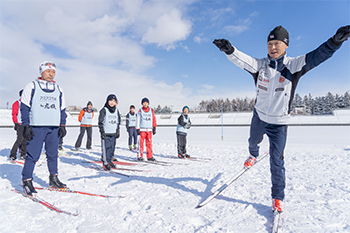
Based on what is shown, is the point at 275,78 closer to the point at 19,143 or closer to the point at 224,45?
the point at 224,45

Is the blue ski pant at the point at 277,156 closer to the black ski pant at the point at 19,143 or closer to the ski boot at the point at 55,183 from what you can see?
the ski boot at the point at 55,183

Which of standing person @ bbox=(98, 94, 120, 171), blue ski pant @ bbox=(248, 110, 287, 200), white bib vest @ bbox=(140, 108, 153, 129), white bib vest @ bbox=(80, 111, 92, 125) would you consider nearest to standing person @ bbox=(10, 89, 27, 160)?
standing person @ bbox=(98, 94, 120, 171)

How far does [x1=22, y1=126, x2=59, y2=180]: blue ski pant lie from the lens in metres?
3.44

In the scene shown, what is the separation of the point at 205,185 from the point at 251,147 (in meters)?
1.20

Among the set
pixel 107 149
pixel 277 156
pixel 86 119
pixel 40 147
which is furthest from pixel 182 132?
pixel 277 156

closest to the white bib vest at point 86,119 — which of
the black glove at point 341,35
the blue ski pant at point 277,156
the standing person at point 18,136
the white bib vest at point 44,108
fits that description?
the standing person at point 18,136

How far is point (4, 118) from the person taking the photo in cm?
3139

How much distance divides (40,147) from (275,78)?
13.3 feet

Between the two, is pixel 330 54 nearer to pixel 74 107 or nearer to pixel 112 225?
pixel 112 225

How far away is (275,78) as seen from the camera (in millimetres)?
2691

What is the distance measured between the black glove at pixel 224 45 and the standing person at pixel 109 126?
4.15 metres

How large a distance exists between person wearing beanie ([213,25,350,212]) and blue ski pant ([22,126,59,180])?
10.9 feet

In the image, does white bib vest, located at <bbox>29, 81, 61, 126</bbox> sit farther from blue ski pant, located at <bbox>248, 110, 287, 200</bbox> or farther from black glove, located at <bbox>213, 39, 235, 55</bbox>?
blue ski pant, located at <bbox>248, 110, 287, 200</bbox>

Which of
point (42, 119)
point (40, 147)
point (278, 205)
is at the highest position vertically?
point (42, 119)
